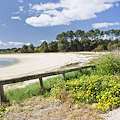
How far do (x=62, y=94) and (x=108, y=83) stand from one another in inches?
52.1

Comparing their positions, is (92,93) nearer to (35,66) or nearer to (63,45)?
(35,66)

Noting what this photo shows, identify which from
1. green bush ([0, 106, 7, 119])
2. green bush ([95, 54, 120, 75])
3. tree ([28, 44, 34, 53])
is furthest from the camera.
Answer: tree ([28, 44, 34, 53])

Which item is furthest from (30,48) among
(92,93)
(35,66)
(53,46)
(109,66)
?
(92,93)

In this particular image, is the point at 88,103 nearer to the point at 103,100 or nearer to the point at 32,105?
the point at 103,100

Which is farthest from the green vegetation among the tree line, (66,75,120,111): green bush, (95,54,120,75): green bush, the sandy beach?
the tree line

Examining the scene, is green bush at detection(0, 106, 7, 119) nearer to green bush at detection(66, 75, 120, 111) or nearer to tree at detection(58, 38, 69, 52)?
green bush at detection(66, 75, 120, 111)

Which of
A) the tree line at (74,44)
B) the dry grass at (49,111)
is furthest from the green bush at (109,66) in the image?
the tree line at (74,44)

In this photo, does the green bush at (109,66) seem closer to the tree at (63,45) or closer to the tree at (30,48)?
the tree at (63,45)

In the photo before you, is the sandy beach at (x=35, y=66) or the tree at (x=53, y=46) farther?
the tree at (x=53, y=46)

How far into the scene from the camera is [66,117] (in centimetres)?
851

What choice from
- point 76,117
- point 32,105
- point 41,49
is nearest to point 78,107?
point 76,117

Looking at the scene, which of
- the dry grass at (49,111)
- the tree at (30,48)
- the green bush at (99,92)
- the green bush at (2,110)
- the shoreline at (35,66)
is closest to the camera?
the dry grass at (49,111)

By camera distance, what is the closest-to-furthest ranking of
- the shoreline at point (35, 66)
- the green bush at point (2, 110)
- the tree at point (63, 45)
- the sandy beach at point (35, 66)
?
the green bush at point (2, 110) < the shoreline at point (35, 66) < the sandy beach at point (35, 66) < the tree at point (63, 45)

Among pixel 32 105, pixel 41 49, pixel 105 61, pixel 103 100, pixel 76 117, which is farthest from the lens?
pixel 41 49
